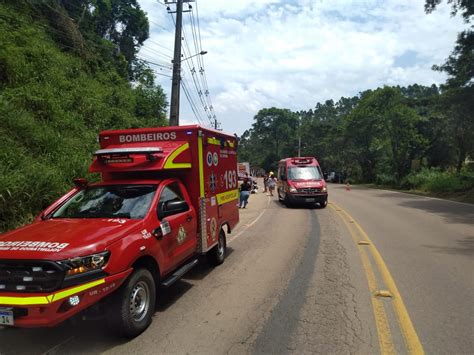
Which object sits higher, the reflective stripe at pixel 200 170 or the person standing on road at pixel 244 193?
the reflective stripe at pixel 200 170

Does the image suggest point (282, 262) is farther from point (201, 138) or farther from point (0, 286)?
point (0, 286)

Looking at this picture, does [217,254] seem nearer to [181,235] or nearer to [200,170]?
[200,170]

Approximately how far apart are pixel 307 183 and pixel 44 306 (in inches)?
653

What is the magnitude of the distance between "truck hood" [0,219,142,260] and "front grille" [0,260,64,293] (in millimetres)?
75

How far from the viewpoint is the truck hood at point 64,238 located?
4051 mm

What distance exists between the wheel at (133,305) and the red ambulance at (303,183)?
14.7 meters

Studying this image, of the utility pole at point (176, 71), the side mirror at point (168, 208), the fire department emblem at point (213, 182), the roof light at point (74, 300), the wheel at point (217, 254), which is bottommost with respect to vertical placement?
the wheel at point (217, 254)

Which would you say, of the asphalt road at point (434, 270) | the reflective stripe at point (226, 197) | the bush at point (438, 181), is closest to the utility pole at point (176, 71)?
the reflective stripe at point (226, 197)

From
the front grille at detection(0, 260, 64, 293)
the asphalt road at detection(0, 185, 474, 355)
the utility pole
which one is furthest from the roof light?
the utility pole

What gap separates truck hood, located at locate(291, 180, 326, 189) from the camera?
19328mm

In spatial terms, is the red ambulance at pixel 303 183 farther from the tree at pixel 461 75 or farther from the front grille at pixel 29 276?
the front grille at pixel 29 276

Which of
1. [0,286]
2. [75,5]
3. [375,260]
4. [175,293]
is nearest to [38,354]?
[0,286]

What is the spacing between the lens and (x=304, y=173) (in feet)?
66.6

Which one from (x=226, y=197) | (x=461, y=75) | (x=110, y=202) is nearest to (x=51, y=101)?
(x=226, y=197)
